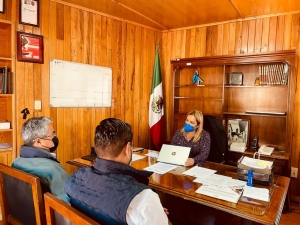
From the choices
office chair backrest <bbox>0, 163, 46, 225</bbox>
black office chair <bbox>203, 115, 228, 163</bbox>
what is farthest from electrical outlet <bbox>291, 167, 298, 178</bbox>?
office chair backrest <bbox>0, 163, 46, 225</bbox>

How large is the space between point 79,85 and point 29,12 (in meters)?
0.94

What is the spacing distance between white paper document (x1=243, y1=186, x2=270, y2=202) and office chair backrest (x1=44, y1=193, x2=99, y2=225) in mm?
1025

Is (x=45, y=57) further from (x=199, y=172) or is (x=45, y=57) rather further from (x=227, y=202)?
(x=227, y=202)

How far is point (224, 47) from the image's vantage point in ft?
11.6

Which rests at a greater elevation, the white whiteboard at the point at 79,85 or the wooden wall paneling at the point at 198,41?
the wooden wall paneling at the point at 198,41

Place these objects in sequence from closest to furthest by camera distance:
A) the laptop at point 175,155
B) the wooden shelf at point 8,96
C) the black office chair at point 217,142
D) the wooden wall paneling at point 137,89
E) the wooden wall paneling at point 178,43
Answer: the laptop at point 175,155
the wooden shelf at point 8,96
the black office chair at point 217,142
the wooden wall paneling at point 137,89
the wooden wall paneling at point 178,43

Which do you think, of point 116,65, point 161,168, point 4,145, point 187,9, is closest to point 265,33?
point 187,9

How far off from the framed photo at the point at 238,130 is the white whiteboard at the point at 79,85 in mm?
1742

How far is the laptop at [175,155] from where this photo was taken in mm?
2088

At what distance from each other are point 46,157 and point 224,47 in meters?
2.94

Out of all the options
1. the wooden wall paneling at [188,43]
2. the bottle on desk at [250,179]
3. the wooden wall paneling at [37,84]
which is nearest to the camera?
the bottle on desk at [250,179]

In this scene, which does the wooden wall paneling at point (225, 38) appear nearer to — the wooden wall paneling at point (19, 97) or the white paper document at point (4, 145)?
the wooden wall paneling at point (19, 97)

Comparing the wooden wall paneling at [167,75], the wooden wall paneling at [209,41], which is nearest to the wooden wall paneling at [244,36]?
the wooden wall paneling at [209,41]

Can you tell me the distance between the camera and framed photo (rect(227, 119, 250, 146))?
11.1 feet
